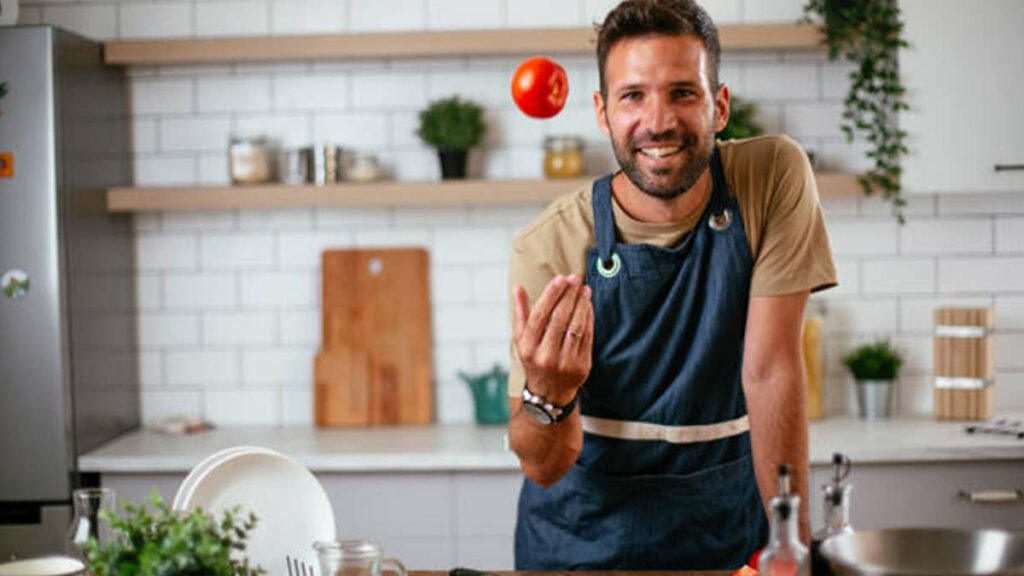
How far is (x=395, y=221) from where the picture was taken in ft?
13.0

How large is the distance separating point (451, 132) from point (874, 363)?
4.88 feet

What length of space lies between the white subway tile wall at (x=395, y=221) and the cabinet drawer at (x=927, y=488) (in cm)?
63

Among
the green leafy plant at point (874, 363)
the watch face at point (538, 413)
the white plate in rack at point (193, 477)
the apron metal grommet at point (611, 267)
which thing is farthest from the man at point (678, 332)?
the green leafy plant at point (874, 363)

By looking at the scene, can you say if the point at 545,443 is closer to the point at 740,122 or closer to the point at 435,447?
the point at 435,447

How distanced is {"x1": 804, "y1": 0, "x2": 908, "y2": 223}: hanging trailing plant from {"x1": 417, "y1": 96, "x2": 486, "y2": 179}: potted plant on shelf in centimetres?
110

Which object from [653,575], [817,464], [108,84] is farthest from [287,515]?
[108,84]

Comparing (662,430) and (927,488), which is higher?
(662,430)

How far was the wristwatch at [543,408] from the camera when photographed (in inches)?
77.6

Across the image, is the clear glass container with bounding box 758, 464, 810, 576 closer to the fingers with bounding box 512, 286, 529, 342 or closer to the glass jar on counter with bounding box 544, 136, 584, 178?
the fingers with bounding box 512, 286, 529, 342

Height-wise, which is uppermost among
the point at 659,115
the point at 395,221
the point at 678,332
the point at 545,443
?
the point at 659,115

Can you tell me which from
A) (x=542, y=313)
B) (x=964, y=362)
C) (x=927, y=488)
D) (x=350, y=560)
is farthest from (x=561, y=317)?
(x=964, y=362)

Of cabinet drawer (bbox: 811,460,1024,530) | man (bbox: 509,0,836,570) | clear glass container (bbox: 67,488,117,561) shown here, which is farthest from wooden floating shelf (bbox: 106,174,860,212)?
clear glass container (bbox: 67,488,117,561)

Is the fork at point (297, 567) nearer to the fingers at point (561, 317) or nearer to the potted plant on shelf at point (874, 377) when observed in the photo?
the fingers at point (561, 317)

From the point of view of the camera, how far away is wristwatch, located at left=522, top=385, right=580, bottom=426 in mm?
1972
